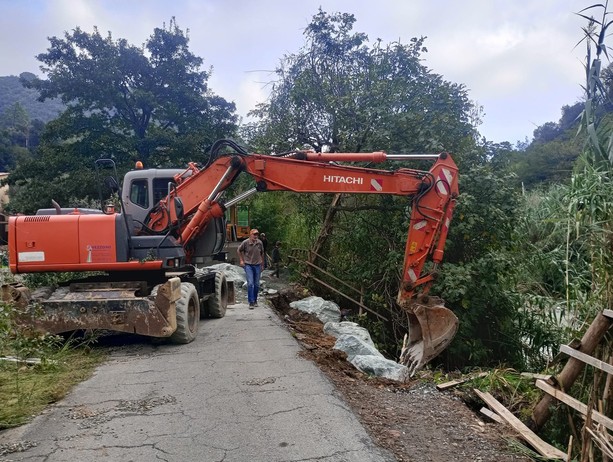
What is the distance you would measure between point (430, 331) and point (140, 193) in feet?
18.6

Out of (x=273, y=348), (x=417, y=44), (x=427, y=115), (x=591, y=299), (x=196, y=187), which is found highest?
(x=417, y=44)

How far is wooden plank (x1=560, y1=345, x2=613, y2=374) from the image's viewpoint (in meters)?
4.62

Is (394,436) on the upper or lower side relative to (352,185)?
lower

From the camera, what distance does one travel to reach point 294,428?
4.97 metres

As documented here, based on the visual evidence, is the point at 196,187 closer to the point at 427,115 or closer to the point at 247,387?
the point at 247,387

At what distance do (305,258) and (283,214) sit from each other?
207 inches

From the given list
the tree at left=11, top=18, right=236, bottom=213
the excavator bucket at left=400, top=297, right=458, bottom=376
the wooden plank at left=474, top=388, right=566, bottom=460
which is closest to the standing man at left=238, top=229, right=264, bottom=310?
the excavator bucket at left=400, top=297, right=458, bottom=376

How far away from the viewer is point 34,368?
6645 mm

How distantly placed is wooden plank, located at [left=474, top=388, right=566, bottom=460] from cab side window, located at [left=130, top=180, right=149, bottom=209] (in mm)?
6623

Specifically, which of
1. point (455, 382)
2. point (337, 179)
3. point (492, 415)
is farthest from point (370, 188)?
point (492, 415)

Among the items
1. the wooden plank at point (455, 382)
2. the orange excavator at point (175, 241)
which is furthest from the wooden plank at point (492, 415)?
the orange excavator at point (175, 241)

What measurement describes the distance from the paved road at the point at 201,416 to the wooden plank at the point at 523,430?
1.51m

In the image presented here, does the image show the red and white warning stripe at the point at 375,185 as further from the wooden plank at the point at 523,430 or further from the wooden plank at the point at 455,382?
A: the wooden plank at the point at 523,430

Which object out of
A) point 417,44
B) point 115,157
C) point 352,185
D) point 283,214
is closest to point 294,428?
point 352,185
